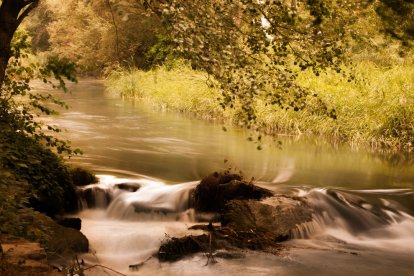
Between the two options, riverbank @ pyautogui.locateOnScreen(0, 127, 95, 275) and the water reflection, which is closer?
riverbank @ pyautogui.locateOnScreen(0, 127, 95, 275)

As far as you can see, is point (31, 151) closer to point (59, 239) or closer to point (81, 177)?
point (59, 239)

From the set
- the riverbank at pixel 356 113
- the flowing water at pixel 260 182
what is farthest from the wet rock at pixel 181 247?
the riverbank at pixel 356 113

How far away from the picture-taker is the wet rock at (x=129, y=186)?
31.8 ft

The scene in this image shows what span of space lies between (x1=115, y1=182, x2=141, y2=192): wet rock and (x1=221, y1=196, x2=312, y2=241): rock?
7.83 ft

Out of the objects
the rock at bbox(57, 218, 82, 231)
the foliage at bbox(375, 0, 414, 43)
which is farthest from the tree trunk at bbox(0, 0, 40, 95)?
the foliage at bbox(375, 0, 414, 43)

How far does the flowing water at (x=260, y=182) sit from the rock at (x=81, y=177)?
0.62 ft

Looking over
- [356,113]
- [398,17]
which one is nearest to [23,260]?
[398,17]

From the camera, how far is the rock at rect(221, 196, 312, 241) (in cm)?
743

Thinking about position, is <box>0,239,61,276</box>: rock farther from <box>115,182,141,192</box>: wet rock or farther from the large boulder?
<box>115,182,141,192</box>: wet rock

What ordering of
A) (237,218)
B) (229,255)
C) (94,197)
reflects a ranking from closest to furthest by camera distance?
(229,255) → (237,218) → (94,197)

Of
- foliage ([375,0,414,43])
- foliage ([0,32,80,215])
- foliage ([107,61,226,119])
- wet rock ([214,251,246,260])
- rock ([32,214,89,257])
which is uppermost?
foliage ([375,0,414,43])

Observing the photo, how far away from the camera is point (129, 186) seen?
32.2 ft

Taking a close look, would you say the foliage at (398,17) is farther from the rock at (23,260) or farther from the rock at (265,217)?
the rock at (23,260)

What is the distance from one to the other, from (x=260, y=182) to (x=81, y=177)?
11.2ft
